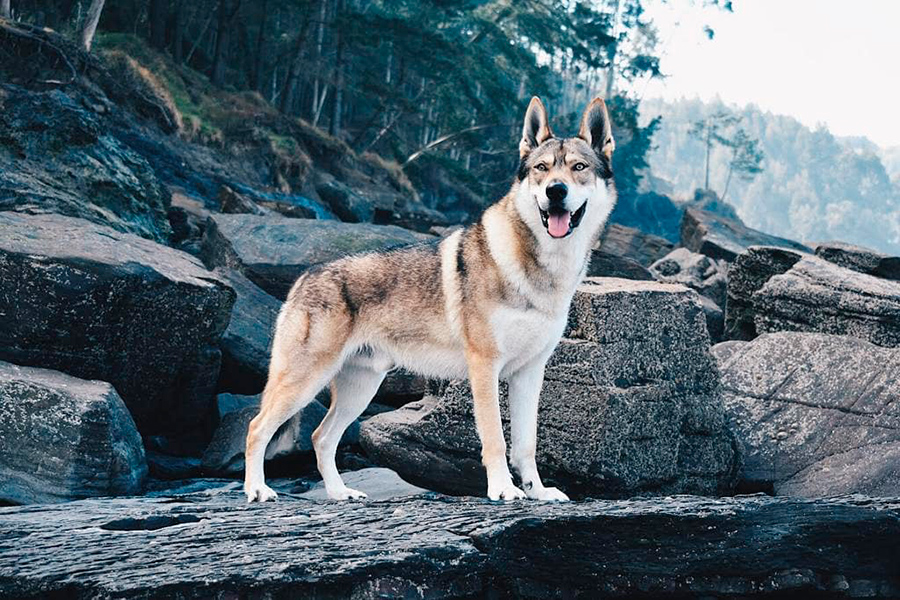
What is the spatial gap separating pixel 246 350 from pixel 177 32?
32.4 meters

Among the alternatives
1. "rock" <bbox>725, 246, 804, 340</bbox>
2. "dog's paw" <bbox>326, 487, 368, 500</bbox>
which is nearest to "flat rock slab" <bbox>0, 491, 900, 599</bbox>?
"dog's paw" <bbox>326, 487, 368, 500</bbox>

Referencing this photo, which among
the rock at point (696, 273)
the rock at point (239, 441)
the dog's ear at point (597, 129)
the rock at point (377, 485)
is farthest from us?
the rock at point (696, 273)

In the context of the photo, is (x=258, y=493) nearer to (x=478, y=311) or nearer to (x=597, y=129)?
(x=478, y=311)

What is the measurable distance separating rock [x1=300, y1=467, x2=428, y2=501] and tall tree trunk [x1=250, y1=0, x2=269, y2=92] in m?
35.7

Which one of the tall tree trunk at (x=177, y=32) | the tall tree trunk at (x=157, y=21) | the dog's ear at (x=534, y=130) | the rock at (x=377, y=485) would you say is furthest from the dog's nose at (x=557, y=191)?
the tall tree trunk at (x=157, y=21)

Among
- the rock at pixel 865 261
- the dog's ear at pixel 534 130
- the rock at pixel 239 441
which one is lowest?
the rock at pixel 239 441

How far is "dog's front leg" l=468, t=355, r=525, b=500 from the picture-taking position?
19.7 feet

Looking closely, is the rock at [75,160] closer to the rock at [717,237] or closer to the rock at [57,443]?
the rock at [57,443]

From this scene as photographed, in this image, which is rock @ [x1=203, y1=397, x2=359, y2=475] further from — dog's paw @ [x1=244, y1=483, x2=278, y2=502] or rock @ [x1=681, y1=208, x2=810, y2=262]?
rock @ [x1=681, y1=208, x2=810, y2=262]

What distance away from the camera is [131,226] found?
547 inches

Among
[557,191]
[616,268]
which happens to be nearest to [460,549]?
[557,191]

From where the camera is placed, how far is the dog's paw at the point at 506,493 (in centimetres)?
592

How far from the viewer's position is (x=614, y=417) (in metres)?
7.50

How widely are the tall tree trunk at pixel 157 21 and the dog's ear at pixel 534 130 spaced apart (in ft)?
117
